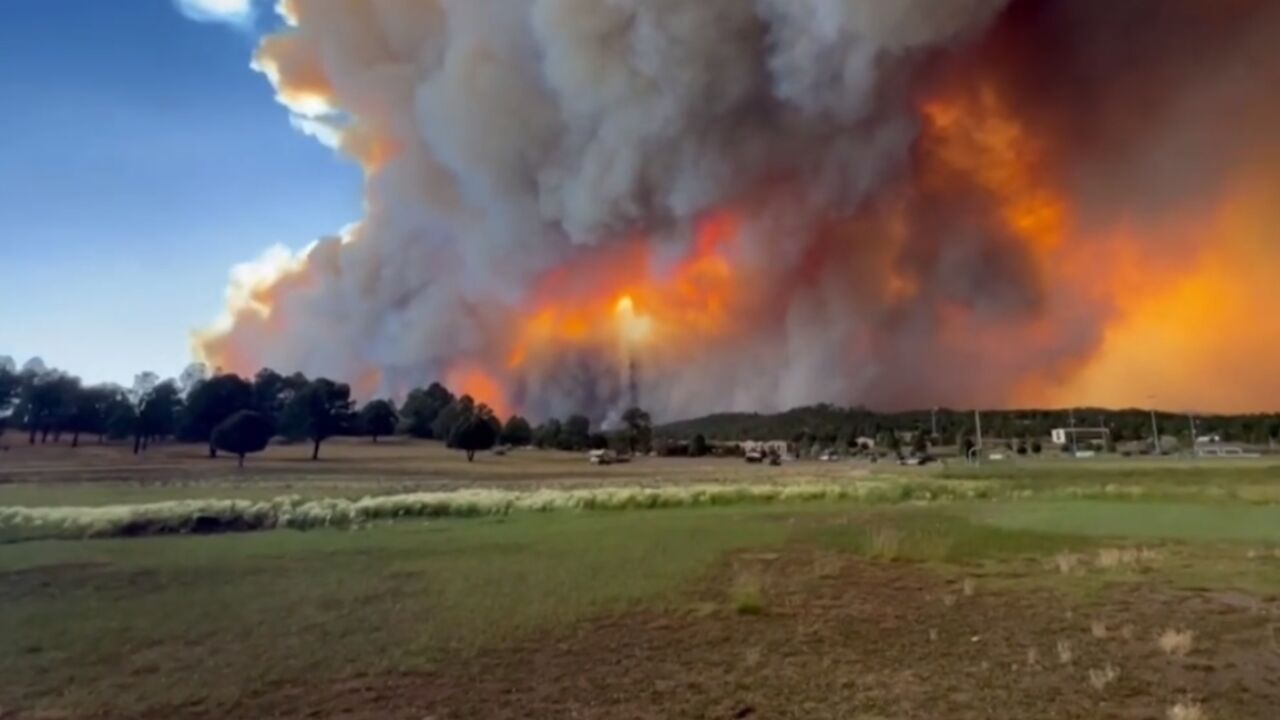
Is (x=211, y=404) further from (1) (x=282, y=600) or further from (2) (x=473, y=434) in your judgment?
(1) (x=282, y=600)

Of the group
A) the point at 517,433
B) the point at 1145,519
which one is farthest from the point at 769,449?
the point at 1145,519

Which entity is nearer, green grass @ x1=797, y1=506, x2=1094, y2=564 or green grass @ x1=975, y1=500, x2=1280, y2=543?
green grass @ x1=797, y1=506, x2=1094, y2=564

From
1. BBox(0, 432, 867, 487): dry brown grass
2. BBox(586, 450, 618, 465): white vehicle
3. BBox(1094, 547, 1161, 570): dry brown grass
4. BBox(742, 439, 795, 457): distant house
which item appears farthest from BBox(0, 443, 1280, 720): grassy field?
BBox(742, 439, 795, 457): distant house

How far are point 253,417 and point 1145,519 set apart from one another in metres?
45.4

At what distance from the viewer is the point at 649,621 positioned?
11570mm

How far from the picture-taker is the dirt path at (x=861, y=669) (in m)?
7.87

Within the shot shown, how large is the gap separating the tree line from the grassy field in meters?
7.68

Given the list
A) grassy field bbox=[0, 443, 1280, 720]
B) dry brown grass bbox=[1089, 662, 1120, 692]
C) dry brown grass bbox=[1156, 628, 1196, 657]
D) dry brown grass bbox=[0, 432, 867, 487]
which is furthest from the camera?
dry brown grass bbox=[0, 432, 867, 487]

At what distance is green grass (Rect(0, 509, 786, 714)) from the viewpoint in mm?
9102

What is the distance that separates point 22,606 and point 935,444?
12597 cm

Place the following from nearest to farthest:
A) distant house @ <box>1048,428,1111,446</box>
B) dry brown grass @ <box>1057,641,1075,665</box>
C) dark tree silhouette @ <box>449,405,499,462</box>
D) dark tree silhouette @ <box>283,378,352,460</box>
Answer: dry brown grass @ <box>1057,641,1075,665</box> → dark tree silhouette @ <box>283,378,352,460</box> → dark tree silhouette @ <box>449,405,499,462</box> → distant house @ <box>1048,428,1111,446</box>

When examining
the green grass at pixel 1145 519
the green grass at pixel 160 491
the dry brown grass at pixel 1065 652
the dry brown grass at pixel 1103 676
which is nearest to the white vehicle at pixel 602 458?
the green grass at pixel 160 491

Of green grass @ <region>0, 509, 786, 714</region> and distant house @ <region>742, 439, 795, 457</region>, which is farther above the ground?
distant house @ <region>742, 439, 795, 457</region>

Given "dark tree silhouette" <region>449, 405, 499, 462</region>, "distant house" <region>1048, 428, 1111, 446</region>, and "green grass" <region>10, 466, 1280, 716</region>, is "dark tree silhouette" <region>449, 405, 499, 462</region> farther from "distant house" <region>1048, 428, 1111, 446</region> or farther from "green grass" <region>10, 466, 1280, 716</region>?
"distant house" <region>1048, 428, 1111, 446</region>
